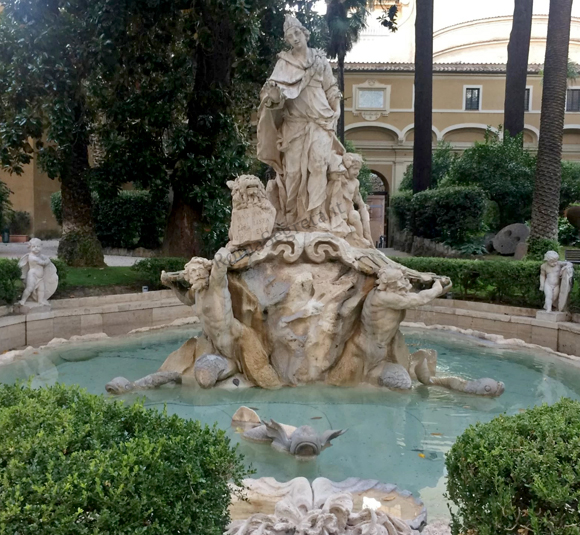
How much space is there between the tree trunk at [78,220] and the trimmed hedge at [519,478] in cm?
1198

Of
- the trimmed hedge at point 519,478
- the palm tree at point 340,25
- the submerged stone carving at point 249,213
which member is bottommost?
the trimmed hedge at point 519,478

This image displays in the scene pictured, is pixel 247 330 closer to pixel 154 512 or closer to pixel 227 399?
pixel 227 399

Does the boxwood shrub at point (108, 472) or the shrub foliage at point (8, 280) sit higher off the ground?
the boxwood shrub at point (108, 472)

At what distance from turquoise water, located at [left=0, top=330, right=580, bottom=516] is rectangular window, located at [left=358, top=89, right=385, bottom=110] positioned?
27504 millimetres

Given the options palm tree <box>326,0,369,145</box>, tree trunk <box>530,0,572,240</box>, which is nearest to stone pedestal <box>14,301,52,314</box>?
tree trunk <box>530,0,572,240</box>

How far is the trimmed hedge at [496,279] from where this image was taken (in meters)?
9.59

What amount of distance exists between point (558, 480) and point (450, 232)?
18.9 meters

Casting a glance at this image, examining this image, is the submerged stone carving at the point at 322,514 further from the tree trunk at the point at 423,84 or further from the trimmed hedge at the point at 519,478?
the tree trunk at the point at 423,84

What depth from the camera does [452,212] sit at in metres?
20.1

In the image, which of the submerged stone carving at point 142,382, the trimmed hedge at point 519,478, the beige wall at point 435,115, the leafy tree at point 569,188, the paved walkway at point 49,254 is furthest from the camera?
the beige wall at point 435,115

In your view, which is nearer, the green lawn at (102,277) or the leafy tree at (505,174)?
the green lawn at (102,277)

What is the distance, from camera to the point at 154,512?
219 centimetres

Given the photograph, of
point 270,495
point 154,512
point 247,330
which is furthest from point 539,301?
point 154,512

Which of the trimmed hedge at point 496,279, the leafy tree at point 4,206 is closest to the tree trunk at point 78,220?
the trimmed hedge at point 496,279
